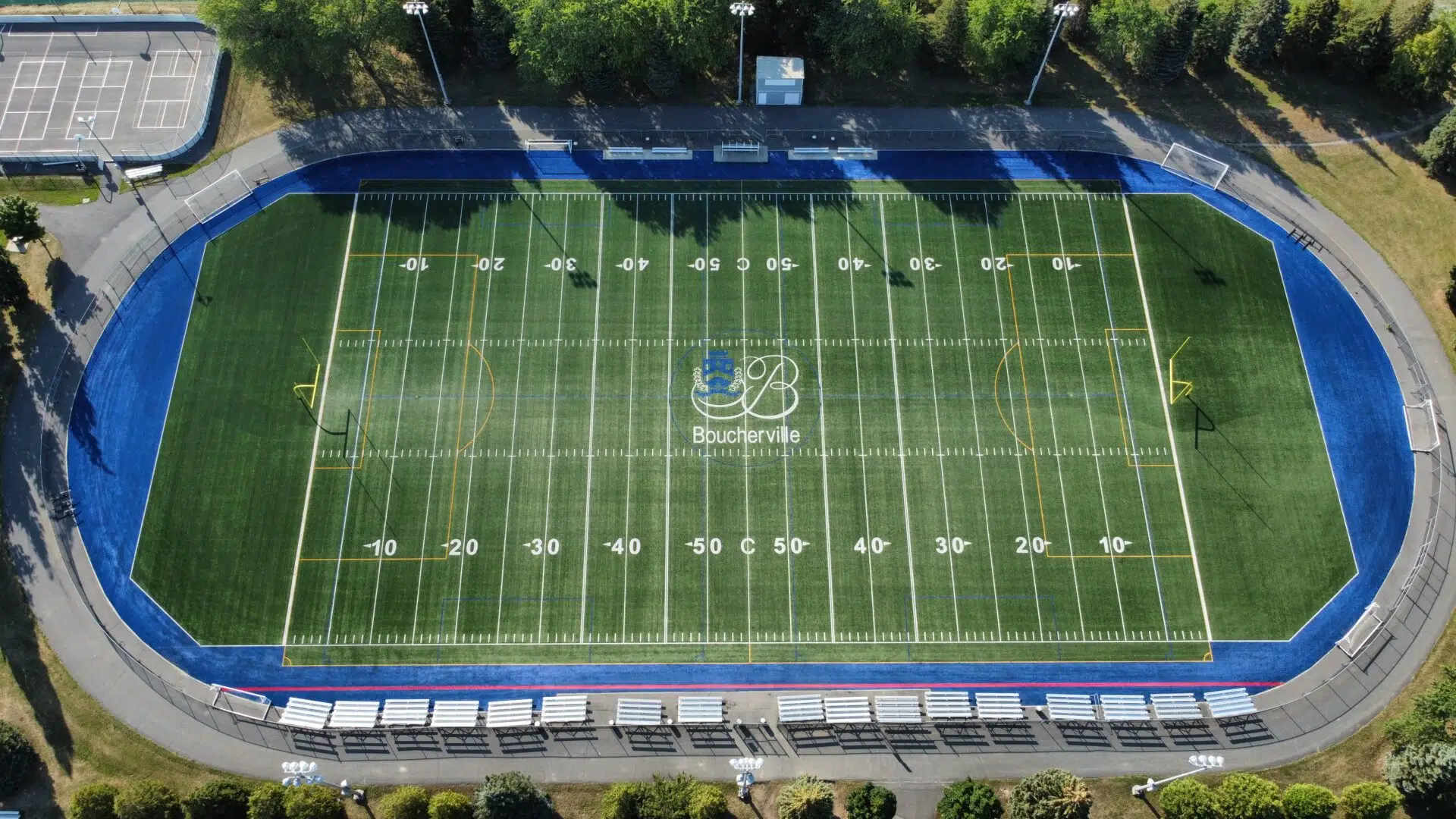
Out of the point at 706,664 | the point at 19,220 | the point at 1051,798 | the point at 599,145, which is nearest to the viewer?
the point at 1051,798

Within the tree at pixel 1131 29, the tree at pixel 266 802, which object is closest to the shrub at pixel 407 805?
the tree at pixel 266 802

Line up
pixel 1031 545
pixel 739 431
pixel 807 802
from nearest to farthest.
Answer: pixel 807 802 → pixel 1031 545 → pixel 739 431

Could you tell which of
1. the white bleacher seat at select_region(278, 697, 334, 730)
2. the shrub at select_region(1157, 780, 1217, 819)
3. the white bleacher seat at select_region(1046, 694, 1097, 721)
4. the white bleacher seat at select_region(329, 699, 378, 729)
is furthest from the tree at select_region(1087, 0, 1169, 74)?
the white bleacher seat at select_region(278, 697, 334, 730)

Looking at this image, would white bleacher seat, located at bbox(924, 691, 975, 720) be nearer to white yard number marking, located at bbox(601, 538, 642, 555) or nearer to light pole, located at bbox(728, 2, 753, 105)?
white yard number marking, located at bbox(601, 538, 642, 555)

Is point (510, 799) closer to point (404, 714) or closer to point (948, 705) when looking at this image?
point (404, 714)

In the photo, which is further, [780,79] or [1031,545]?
[780,79]

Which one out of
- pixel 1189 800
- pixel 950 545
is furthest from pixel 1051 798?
pixel 950 545

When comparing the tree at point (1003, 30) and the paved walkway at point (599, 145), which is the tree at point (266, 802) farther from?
the tree at point (1003, 30)
